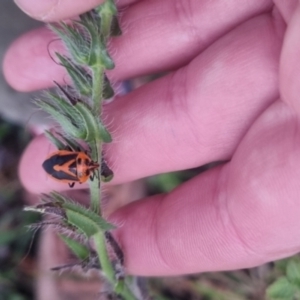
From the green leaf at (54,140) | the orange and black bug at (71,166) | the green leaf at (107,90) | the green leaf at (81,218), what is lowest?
the green leaf at (81,218)

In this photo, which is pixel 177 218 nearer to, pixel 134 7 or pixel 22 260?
pixel 134 7

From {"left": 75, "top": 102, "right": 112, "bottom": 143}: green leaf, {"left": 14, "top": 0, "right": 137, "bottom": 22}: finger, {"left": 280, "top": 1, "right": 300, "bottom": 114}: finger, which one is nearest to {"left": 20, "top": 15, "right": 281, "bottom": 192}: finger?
{"left": 280, "top": 1, "right": 300, "bottom": 114}: finger

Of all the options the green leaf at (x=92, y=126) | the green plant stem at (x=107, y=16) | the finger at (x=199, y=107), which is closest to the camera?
the green leaf at (x=92, y=126)

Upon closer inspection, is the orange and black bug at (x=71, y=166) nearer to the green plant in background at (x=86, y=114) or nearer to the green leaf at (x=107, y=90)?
the green plant in background at (x=86, y=114)

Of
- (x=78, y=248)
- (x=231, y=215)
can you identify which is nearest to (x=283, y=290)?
(x=231, y=215)

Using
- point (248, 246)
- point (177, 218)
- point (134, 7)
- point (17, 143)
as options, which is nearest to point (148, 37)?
point (134, 7)

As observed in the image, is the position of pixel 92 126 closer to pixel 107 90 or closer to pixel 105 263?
pixel 107 90

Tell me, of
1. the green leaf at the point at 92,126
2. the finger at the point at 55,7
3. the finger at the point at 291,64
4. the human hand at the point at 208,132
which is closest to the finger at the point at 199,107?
the human hand at the point at 208,132
